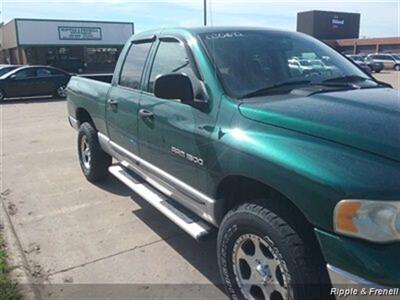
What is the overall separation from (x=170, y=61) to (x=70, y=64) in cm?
3641

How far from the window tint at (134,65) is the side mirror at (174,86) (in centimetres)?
112

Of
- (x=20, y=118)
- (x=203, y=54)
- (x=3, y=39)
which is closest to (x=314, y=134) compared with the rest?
(x=203, y=54)

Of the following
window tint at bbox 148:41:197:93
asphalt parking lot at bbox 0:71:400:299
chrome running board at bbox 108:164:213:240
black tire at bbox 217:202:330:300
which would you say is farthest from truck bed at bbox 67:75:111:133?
black tire at bbox 217:202:330:300

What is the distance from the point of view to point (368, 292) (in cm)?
203

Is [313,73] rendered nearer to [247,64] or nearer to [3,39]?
[247,64]

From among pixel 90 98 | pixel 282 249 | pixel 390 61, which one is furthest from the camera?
pixel 390 61

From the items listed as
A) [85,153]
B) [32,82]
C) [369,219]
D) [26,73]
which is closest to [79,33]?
[26,73]

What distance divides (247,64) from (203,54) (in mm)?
342

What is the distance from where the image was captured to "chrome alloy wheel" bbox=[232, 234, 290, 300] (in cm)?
251

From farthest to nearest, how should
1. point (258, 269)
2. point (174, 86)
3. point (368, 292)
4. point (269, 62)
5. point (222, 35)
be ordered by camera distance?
1. point (222, 35)
2. point (269, 62)
3. point (174, 86)
4. point (258, 269)
5. point (368, 292)

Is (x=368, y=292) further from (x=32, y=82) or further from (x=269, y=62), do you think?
(x=32, y=82)

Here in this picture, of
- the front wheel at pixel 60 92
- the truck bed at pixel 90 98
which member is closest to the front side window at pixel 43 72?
the front wheel at pixel 60 92

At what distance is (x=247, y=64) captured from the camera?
131 inches

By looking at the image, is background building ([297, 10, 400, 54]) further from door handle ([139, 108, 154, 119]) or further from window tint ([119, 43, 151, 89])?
door handle ([139, 108, 154, 119])
